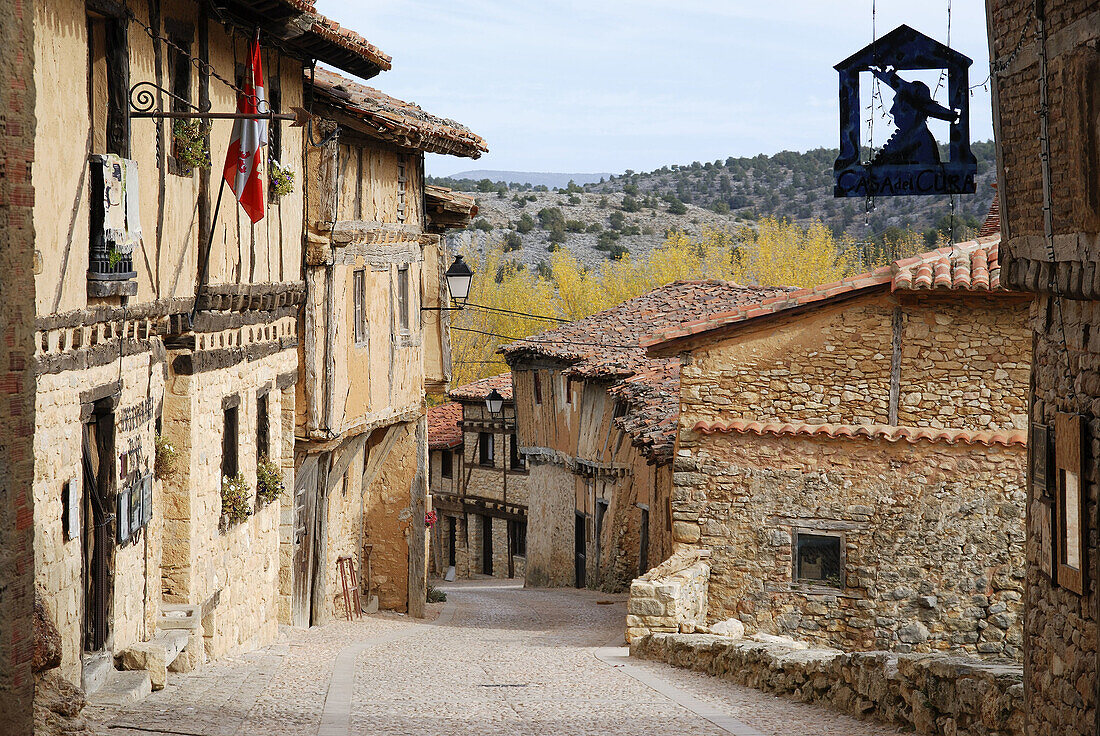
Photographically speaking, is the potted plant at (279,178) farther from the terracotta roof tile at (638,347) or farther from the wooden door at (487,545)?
the wooden door at (487,545)

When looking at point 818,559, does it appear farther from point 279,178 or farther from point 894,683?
point 279,178

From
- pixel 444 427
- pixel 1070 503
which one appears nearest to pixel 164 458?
pixel 1070 503

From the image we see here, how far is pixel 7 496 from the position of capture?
17.1 feet

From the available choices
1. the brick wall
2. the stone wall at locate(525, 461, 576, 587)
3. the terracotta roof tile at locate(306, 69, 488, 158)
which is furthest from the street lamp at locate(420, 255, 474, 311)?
the brick wall

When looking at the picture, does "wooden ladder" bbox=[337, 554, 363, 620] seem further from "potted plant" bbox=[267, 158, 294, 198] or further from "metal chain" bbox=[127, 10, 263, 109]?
"metal chain" bbox=[127, 10, 263, 109]

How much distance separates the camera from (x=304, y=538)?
1653 centimetres

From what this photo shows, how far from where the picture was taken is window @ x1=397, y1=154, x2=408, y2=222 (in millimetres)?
18500

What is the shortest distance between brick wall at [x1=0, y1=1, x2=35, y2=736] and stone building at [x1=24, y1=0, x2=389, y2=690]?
6.5 inches

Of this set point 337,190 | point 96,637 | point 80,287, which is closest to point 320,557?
point 337,190

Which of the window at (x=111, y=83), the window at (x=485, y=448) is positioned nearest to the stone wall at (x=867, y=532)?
the window at (x=111, y=83)

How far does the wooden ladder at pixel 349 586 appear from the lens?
1839 centimetres

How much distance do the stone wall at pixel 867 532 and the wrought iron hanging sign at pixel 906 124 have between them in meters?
5.88

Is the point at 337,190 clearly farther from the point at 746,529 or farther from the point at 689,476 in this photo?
the point at 746,529

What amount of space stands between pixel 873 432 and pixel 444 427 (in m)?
27.2
